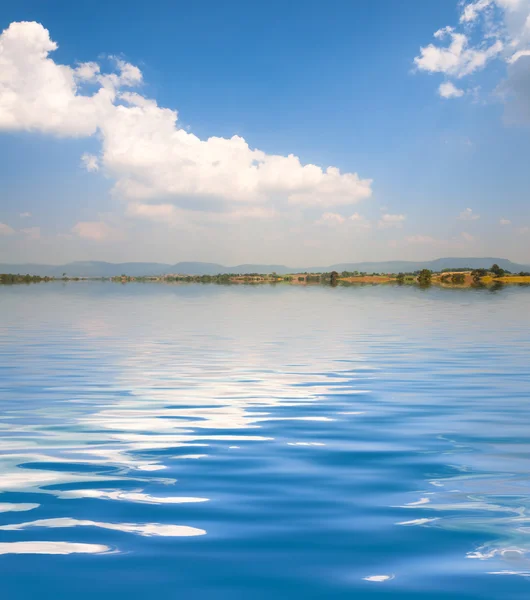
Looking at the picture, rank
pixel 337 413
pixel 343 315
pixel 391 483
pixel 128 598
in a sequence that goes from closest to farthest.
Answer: pixel 128 598 → pixel 391 483 → pixel 337 413 → pixel 343 315

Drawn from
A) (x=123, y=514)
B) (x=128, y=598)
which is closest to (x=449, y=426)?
(x=123, y=514)

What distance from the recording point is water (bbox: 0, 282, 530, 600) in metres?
7.86

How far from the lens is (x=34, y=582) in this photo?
765 centimetres

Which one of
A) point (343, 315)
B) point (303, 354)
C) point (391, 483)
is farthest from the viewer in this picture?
point (343, 315)

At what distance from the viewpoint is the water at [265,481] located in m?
7.86

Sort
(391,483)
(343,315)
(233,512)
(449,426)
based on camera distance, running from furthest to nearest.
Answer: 1. (343,315)
2. (449,426)
3. (391,483)
4. (233,512)

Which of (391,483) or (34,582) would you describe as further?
(391,483)

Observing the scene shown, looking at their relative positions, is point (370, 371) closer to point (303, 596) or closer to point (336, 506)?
point (336, 506)

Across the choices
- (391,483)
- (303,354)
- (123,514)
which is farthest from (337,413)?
(303,354)

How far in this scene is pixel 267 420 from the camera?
55.5 feet

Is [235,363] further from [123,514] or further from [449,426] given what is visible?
[123,514]

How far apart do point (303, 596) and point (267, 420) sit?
957 cm

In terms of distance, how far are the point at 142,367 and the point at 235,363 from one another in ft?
13.4

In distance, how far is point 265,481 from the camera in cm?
1146
